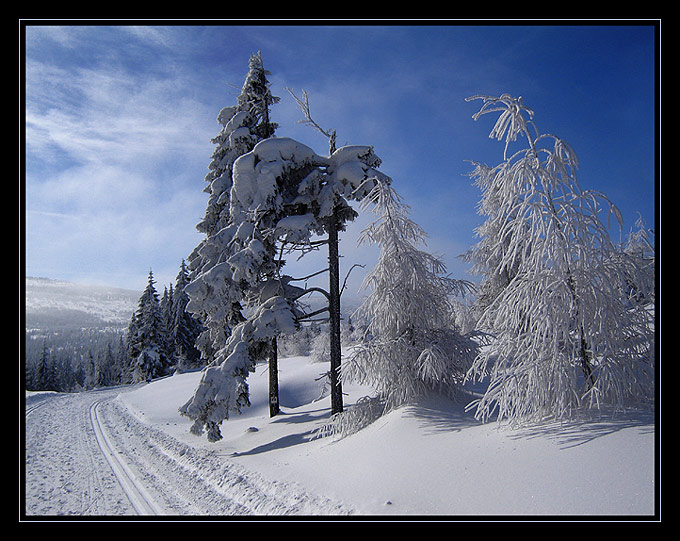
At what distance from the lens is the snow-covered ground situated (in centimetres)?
429

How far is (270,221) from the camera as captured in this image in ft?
38.4

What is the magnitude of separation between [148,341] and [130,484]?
3867cm

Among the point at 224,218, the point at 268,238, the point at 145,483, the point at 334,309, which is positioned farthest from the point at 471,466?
the point at 224,218

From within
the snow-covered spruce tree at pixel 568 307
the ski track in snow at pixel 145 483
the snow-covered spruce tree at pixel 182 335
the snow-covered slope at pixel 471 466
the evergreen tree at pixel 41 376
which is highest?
the snow-covered spruce tree at pixel 568 307

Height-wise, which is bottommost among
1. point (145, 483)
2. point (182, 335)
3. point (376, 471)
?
point (182, 335)

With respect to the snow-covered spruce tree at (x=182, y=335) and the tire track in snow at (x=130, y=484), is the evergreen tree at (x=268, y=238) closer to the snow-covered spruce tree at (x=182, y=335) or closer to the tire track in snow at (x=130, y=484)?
the tire track in snow at (x=130, y=484)

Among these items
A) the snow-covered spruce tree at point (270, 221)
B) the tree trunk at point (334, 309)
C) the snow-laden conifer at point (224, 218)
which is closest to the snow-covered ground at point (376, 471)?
the tree trunk at point (334, 309)

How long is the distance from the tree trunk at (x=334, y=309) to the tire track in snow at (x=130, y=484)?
17.4ft

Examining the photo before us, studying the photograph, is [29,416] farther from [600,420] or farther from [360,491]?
[600,420]

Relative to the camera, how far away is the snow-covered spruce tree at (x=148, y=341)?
41250 mm

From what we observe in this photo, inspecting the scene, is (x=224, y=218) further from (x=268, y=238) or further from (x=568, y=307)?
(x=568, y=307)

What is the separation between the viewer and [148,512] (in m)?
6.30

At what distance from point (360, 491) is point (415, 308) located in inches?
172

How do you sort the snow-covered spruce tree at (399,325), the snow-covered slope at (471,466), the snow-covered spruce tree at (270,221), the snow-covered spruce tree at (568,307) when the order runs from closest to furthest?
1. the snow-covered slope at (471,466)
2. the snow-covered spruce tree at (568,307)
3. the snow-covered spruce tree at (399,325)
4. the snow-covered spruce tree at (270,221)
